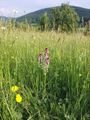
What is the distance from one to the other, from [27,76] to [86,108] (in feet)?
2.00

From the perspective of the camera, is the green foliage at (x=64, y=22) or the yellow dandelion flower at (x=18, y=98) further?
the green foliage at (x=64, y=22)

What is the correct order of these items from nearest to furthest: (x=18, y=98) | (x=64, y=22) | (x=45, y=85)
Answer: (x=18, y=98)
(x=45, y=85)
(x=64, y=22)

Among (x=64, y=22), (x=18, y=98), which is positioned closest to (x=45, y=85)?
(x=18, y=98)

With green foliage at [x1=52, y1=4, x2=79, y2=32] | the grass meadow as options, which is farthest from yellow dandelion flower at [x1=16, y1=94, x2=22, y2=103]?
green foliage at [x1=52, y1=4, x2=79, y2=32]

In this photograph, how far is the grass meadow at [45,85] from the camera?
2.45 m

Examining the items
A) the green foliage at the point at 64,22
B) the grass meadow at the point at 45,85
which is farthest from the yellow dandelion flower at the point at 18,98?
the green foliage at the point at 64,22

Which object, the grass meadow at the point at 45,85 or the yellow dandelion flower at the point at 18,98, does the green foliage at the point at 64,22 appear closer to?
the grass meadow at the point at 45,85

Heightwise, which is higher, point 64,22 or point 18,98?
point 64,22

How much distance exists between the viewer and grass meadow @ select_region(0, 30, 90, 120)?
2.45 m

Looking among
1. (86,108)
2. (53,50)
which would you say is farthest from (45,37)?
(86,108)

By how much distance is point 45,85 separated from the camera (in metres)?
2.62

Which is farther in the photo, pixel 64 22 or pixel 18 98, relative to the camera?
pixel 64 22

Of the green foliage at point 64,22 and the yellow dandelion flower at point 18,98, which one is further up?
the green foliage at point 64,22

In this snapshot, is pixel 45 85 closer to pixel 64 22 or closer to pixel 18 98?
pixel 18 98
